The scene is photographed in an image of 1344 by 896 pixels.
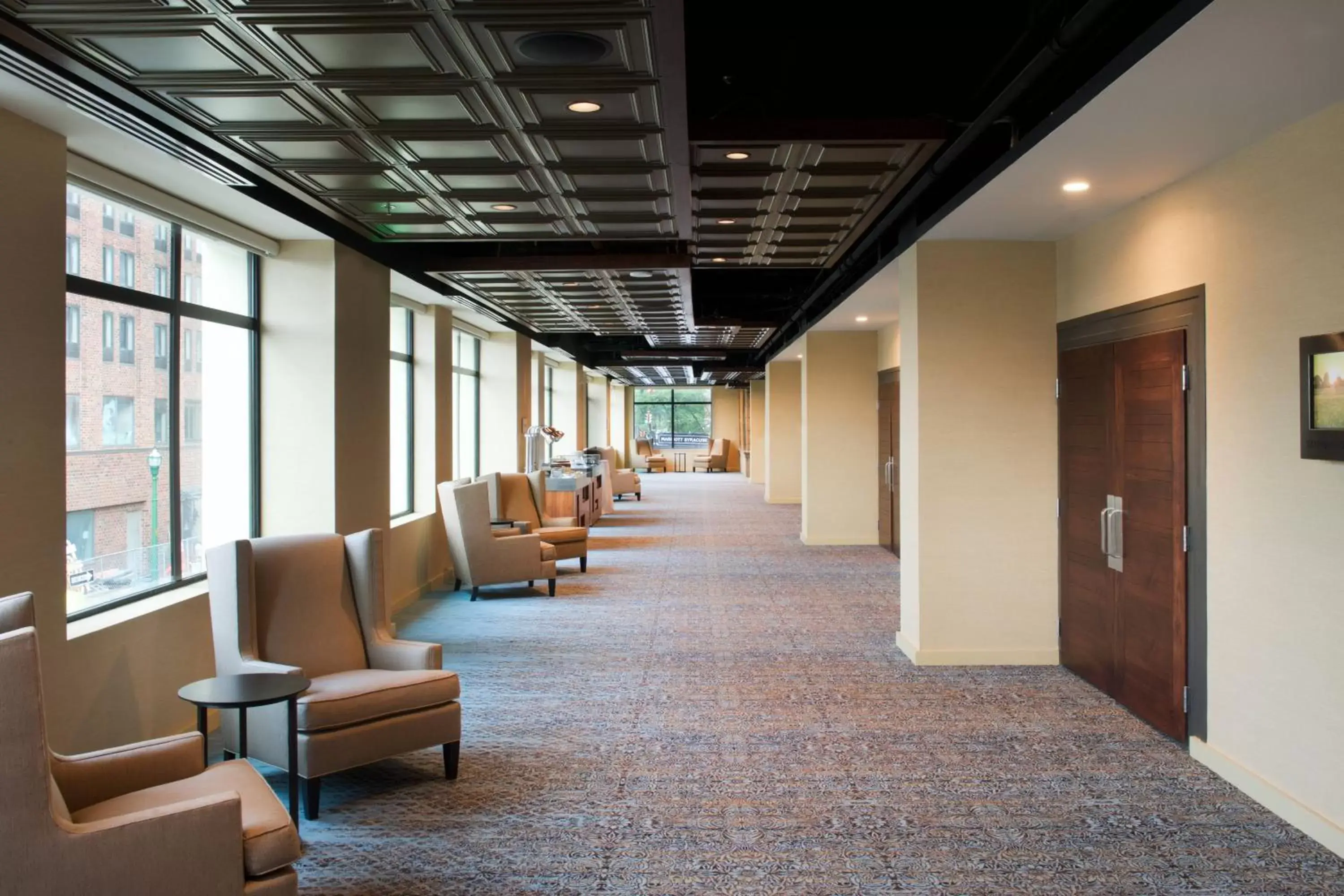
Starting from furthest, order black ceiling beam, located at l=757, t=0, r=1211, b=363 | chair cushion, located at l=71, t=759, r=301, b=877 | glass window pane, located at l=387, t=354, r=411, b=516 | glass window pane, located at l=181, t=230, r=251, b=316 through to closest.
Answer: glass window pane, located at l=387, t=354, r=411, b=516, glass window pane, located at l=181, t=230, r=251, b=316, black ceiling beam, located at l=757, t=0, r=1211, b=363, chair cushion, located at l=71, t=759, r=301, b=877

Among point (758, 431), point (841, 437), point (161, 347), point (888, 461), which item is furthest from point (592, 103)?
point (758, 431)

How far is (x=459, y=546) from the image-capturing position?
8.44m

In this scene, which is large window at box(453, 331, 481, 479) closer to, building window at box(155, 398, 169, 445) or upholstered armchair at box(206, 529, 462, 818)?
building window at box(155, 398, 169, 445)

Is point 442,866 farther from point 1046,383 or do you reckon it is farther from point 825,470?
point 825,470

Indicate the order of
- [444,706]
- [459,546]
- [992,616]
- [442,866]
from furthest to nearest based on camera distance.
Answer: [459,546]
[992,616]
[444,706]
[442,866]

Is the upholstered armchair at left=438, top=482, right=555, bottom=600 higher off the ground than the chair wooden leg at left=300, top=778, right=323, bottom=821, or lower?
higher

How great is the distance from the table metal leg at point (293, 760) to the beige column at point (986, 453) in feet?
12.7

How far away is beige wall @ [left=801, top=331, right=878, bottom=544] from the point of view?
11703 millimetres

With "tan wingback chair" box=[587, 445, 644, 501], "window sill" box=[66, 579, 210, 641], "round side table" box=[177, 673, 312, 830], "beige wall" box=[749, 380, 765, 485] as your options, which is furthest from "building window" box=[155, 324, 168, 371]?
"beige wall" box=[749, 380, 765, 485]

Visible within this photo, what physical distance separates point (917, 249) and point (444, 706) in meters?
4.03

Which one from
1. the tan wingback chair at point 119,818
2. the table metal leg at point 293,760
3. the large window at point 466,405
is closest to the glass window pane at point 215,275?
the table metal leg at point 293,760

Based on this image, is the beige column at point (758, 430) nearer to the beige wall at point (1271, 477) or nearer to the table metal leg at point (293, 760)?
the beige wall at point (1271, 477)

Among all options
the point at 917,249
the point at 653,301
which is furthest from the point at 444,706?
the point at 653,301

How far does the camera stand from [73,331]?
4285mm
